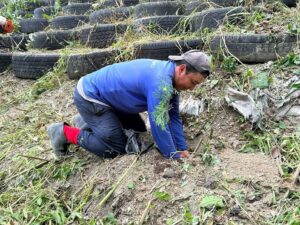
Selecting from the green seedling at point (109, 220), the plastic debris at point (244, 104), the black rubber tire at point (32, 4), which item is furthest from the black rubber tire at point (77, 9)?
the green seedling at point (109, 220)

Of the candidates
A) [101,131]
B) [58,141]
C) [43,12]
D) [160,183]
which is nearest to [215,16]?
[101,131]

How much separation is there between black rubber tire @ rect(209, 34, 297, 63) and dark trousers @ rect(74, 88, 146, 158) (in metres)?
1.59

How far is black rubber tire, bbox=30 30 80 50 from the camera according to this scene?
681 centimetres

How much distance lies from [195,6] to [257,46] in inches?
67.6

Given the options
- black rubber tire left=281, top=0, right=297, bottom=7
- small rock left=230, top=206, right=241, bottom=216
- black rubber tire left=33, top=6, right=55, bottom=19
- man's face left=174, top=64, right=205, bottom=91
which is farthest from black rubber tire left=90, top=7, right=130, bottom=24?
small rock left=230, top=206, right=241, bottom=216

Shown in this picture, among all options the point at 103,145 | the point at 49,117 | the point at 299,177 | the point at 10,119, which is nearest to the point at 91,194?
the point at 103,145

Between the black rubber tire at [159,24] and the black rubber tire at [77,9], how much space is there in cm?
303

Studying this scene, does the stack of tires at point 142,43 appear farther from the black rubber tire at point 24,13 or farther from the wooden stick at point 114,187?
the wooden stick at point 114,187

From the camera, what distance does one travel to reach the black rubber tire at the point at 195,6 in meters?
5.87

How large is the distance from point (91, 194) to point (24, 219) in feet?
1.75

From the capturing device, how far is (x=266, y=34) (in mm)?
4539

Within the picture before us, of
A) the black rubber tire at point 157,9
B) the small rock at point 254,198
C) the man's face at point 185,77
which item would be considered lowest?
the black rubber tire at point 157,9

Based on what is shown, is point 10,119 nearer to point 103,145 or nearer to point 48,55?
point 48,55

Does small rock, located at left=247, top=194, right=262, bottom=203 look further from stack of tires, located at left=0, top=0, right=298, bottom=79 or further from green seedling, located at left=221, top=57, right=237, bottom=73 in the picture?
stack of tires, located at left=0, top=0, right=298, bottom=79
